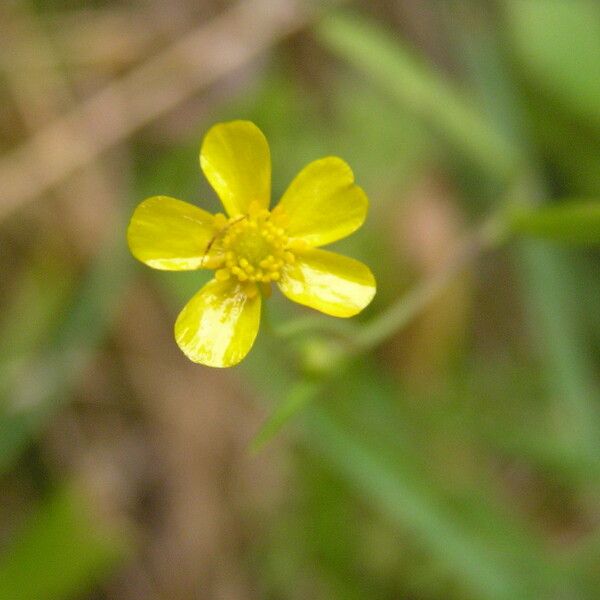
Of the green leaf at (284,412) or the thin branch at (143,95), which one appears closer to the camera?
the green leaf at (284,412)

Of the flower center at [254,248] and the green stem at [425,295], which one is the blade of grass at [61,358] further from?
the flower center at [254,248]

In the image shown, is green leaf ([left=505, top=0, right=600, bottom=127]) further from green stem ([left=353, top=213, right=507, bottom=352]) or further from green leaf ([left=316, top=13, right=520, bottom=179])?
green stem ([left=353, top=213, right=507, bottom=352])

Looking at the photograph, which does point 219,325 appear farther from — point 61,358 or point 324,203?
point 61,358

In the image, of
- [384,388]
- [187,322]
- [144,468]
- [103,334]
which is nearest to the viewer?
[187,322]

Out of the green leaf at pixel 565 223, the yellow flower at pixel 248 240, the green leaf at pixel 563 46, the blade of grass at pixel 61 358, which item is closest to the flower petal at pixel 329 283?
the yellow flower at pixel 248 240

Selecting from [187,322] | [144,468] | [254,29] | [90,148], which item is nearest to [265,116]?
[254,29]

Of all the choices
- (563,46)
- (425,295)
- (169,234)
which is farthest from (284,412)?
(563,46)

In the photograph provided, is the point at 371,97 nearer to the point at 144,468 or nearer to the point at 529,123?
the point at 529,123
